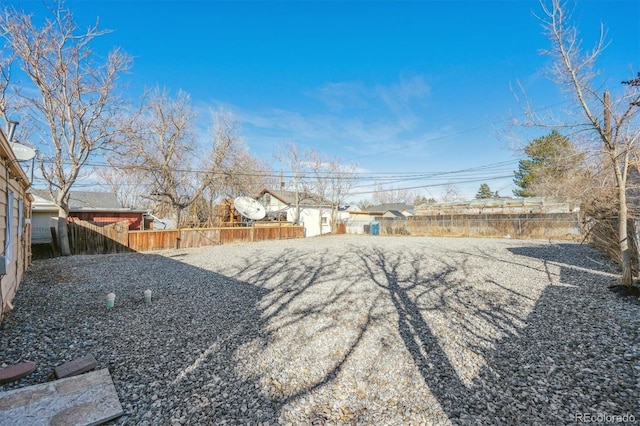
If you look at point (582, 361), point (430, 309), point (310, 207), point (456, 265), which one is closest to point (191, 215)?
point (310, 207)

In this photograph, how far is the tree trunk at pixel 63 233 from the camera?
10.7 m

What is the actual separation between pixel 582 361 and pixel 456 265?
19.3ft

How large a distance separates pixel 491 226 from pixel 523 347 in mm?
18711

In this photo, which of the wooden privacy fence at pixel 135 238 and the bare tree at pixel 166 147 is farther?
the bare tree at pixel 166 147

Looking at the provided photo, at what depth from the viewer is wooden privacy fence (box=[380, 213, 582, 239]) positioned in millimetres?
17203

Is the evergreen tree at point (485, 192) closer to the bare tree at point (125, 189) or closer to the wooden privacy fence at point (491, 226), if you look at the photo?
the wooden privacy fence at point (491, 226)

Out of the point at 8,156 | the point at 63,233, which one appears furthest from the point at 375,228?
the point at 8,156

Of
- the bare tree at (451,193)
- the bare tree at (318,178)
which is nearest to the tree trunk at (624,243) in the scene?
the bare tree at (318,178)

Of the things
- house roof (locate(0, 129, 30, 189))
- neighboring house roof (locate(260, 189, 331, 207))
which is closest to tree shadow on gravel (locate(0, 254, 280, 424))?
house roof (locate(0, 129, 30, 189))

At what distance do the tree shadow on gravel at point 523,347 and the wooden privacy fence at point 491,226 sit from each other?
1300 cm

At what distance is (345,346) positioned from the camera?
3584 mm

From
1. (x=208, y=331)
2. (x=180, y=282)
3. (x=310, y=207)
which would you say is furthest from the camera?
(x=310, y=207)

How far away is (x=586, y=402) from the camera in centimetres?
242

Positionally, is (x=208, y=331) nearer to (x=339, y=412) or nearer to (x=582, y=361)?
(x=339, y=412)
